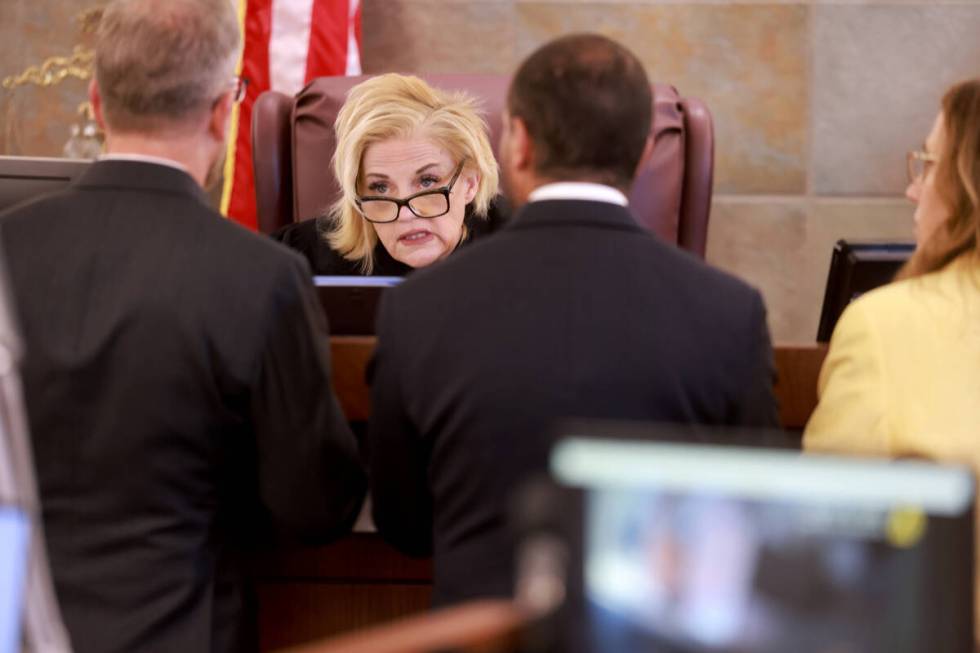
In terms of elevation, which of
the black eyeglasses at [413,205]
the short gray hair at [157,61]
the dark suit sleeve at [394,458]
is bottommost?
the dark suit sleeve at [394,458]

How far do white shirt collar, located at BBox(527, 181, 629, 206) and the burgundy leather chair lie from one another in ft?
4.76

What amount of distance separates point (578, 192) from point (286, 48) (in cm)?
208

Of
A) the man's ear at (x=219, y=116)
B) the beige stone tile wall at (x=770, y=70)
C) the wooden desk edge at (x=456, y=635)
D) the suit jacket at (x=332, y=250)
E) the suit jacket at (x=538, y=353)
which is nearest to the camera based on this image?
the wooden desk edge at (x=456, y=635)

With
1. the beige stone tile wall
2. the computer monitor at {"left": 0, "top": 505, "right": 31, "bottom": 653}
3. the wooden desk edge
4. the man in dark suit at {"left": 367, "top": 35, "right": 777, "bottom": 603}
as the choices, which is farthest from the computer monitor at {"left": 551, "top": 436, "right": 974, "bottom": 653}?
the beige stone tile wall

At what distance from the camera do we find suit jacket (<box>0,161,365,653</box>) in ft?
5.04

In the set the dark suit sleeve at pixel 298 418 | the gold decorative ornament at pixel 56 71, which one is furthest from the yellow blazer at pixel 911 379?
the gold decorative ornament at pixel 56 71

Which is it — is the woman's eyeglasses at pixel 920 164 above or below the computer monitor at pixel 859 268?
above

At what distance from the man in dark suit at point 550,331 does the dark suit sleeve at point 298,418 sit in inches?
2.9

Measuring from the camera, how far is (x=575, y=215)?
60.7 inches

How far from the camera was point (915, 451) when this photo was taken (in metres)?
1.64

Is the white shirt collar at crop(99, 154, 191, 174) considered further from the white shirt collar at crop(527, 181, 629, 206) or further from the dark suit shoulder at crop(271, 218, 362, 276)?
the dark suit shoulder at crop(271, 218, 362, 276)

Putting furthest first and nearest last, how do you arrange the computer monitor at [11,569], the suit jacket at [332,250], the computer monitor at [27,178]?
the suit jacket at [332,250]
the computer monitor at [27,178]
the computer monitor at [11,569]

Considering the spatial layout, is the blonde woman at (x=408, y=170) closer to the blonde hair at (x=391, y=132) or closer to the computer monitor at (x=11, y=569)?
the blonde hair at (x=391, y=132)

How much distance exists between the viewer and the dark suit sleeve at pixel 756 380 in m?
1.53
